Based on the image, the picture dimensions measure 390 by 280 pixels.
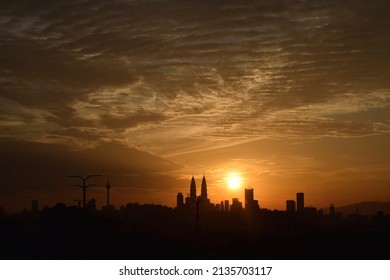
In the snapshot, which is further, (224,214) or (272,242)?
(224,214)

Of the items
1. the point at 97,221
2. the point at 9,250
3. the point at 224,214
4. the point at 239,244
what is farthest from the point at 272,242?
the point at 224,214

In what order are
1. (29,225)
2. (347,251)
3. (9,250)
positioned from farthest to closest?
(29,225) → (347,251) → (9,250)

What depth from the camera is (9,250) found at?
52219 mm
